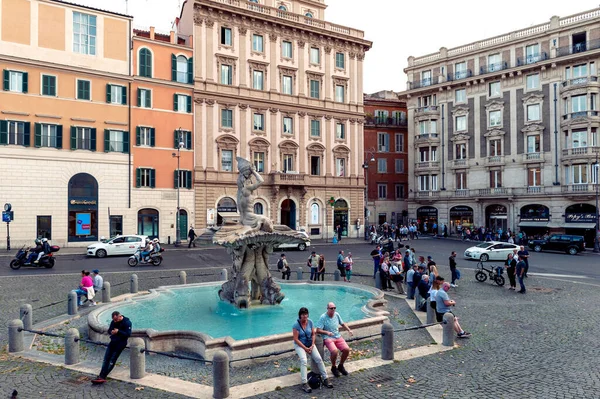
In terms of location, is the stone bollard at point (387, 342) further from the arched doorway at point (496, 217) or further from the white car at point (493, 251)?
the arched doorway at point (496, 217)

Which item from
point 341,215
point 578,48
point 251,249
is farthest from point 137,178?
point 578,48

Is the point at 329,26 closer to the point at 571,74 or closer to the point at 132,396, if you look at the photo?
the point at 571,74

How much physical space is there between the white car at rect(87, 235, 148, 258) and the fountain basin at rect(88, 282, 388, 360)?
1453cm

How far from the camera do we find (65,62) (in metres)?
36.5

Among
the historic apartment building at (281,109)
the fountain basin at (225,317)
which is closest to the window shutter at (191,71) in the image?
the historic apartment building at (281,109)

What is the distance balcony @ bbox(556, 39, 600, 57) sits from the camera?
142ft

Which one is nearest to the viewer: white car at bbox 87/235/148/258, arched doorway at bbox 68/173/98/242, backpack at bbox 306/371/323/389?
backpack at bbox 306/371/323/389

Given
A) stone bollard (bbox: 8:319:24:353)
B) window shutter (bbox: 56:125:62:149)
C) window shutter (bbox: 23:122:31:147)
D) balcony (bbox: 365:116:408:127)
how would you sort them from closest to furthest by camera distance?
stone bollard (bbox: 8:319:24:353)
window shutter (bbox: 23:122:31:147)
window shutter (bbox: 56:125:62:149)
balcony (bbox: 365:116:408:127)

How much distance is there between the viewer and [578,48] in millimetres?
44344

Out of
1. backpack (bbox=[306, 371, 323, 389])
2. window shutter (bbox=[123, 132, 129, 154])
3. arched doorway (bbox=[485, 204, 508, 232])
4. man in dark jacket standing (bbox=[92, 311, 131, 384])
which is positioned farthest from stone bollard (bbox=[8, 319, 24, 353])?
arched doorway (bbox=[485, 204, 508, 232])

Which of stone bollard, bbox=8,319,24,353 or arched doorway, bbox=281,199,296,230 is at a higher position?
arched doorway, bbox=281,199,296,230

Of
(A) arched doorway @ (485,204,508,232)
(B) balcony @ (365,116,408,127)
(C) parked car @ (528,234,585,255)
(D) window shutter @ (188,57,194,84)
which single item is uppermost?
(D) window shutter @ (188,57,194,84)

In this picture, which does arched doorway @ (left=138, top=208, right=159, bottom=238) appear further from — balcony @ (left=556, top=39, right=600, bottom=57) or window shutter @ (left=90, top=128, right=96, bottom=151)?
balcony @ (left=556, top=39, right=600, bottom=57)

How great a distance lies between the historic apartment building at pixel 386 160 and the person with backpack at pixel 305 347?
163 ft
